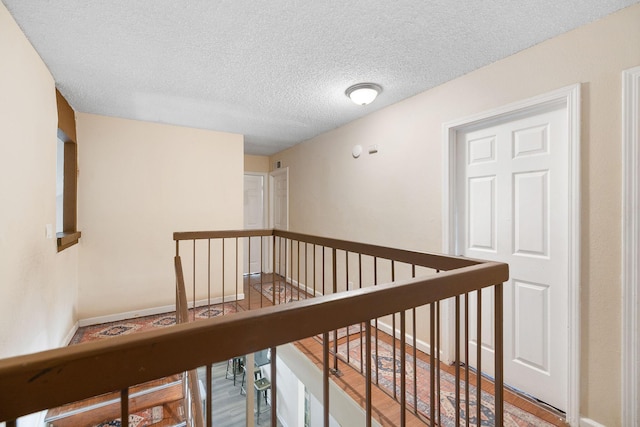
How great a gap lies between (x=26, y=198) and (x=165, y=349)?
6.71 feet

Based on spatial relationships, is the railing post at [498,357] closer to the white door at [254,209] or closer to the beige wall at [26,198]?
the beige wall at [26,198]

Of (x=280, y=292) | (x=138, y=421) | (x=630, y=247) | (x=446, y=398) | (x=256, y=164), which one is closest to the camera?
(x=630, y=247)

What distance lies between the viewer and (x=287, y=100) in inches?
Answer: 109

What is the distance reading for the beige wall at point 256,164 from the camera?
17.4 ft

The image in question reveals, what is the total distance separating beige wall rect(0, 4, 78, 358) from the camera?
1532 mm

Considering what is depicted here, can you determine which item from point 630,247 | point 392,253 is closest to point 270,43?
point 392,253

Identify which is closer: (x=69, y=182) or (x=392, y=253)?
(x=392, y=253)

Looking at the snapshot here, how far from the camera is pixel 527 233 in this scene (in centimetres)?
198

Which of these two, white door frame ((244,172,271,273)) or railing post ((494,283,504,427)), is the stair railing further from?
white door frame ((244,172,271,273))

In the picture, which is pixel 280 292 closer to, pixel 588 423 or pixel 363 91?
pixel 363 91

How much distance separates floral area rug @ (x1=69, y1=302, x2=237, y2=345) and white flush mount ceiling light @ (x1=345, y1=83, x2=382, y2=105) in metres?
2.30

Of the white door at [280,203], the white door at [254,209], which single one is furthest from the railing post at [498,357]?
the white door at [254,209]

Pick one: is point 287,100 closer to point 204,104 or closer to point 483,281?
point 204,104

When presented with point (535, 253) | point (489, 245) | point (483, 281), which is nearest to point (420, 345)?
point (489, 245)
